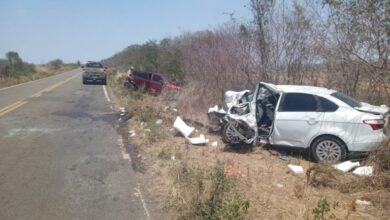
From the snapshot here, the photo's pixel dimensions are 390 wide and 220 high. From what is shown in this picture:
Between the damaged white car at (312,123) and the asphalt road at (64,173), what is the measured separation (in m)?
3.08

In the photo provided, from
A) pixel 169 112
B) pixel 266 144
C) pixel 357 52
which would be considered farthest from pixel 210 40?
pixel 266 144

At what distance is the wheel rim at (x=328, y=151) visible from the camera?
889cm

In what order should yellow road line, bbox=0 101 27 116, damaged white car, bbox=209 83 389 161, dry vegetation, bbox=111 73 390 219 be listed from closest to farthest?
dry vegetation, bbox=111 73 390 219, damaged white car, bbox=209 83 389 161, yellow road line, bbox=0 101 27 116

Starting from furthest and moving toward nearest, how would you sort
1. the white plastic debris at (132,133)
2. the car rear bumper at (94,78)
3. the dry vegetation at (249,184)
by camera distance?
the car rear bumper at (94,78), the white plastic debris at (132,133), the dry vegetation at (249,184)

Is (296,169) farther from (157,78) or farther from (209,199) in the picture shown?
(157,78)

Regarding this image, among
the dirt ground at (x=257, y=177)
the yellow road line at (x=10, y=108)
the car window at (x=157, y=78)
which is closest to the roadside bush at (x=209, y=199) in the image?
the dirt ground at (x=257, y=177)

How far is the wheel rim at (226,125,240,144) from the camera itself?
958cm

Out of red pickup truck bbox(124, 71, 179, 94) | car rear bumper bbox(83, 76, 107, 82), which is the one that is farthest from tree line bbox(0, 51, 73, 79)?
red pickup truck bbox(124, 71, 179, 94)

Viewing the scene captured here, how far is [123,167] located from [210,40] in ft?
33.9

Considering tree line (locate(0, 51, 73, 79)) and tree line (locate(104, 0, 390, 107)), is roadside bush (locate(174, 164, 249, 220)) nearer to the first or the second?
tree line (locate(104, 0, 390, 107))

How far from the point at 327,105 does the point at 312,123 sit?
1.68ft

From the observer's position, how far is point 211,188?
18.9ft

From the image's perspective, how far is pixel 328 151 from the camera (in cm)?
898

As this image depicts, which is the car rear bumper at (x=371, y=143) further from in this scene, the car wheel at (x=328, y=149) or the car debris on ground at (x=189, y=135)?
the car debris on ground at (x=189, y=135)
